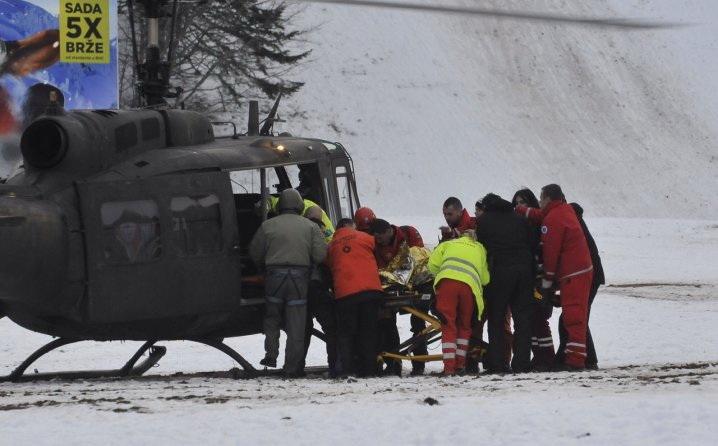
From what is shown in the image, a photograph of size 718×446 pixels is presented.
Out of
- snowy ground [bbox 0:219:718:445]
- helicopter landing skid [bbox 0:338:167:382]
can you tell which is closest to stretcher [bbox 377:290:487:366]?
snowy ground [bbox 0:219:718:445]

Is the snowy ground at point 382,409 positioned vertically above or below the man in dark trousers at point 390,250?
below

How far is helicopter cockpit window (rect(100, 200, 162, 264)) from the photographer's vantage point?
1048 centimetres

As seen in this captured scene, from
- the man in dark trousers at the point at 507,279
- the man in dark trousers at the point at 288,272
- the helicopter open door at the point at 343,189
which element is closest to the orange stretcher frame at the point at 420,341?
the man in dark trousers at the point at 507,279

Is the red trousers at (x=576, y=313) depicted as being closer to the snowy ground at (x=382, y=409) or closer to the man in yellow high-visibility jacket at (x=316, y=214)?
the snowy ground at (x=382, y=409)

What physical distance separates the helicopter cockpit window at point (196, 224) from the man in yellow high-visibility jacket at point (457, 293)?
1.99 meters

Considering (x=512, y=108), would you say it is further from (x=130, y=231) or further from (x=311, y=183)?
(x=130, y=231)

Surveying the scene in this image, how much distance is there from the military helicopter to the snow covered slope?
27.8 metres

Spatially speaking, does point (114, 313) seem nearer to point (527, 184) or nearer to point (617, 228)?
point (617, 228)

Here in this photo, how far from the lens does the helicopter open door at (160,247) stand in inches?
411

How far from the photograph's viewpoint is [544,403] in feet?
26.6

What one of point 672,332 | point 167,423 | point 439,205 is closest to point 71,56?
point 672,332

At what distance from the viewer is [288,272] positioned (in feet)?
36.8

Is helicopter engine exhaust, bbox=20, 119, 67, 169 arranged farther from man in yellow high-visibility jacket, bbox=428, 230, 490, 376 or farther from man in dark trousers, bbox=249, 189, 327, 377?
man in yellow high-visibility jacket, bbox=428, 230, 490, 376

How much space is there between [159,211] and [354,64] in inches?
1428
